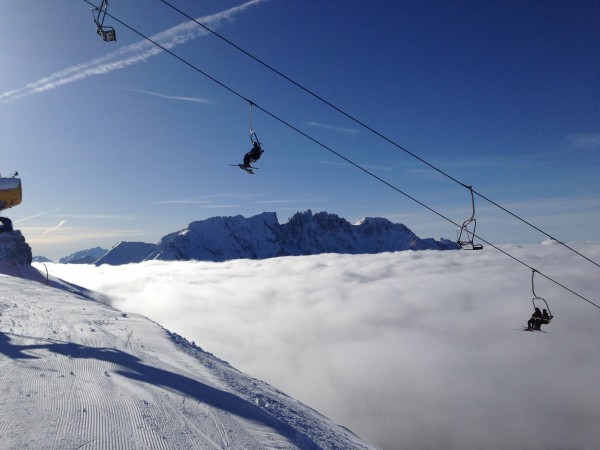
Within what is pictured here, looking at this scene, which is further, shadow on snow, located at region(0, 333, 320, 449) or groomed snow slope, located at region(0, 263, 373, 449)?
shadow on snow, located at region(0, 333, 320, 449)

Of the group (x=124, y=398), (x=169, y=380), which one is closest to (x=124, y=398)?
(x=124, y=398)

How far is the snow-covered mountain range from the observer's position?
5.12 metres

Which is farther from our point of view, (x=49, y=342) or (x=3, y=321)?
(x=3, y=321)

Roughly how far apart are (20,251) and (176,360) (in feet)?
409

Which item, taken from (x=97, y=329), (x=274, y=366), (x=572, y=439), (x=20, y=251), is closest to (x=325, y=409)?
(x=274, y=366)

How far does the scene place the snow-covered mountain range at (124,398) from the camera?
512 centimetres

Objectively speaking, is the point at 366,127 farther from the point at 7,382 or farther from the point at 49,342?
the point at 49,342

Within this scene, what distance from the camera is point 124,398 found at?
638cm

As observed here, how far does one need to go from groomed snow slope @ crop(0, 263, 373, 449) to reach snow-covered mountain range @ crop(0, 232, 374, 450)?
2 centimetres

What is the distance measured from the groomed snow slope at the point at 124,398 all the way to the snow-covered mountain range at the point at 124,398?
18 millimetres

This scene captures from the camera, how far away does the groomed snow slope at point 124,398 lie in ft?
16.8

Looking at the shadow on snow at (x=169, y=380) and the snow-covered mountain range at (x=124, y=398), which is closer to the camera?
the snow-covered mountain range at (x=124, y=398)

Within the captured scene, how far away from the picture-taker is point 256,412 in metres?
7.73

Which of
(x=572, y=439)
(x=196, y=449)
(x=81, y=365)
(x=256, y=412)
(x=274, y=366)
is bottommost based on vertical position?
(x=572, y=439)
